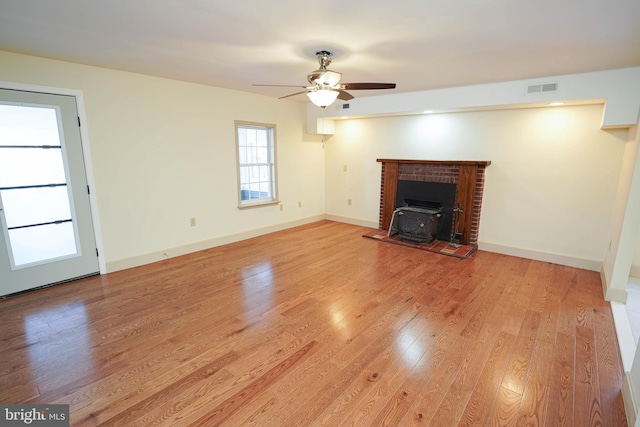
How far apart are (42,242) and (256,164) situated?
310cm

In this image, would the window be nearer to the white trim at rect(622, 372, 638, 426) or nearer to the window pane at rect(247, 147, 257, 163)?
the window pane at rect(247, 147, 257, 163)

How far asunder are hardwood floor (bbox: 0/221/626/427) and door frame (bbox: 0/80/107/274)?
0.41 metres

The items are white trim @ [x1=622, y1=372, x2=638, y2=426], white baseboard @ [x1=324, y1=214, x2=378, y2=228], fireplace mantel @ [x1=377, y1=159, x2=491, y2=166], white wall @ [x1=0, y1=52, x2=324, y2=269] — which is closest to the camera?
white trim @ [x1=622, y1=372, x2=638, y2=426]

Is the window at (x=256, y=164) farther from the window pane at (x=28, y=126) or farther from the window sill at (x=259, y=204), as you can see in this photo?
the window pane at (x=28, y=126)

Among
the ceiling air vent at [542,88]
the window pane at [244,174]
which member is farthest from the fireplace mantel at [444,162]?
the window pane at [244,174]

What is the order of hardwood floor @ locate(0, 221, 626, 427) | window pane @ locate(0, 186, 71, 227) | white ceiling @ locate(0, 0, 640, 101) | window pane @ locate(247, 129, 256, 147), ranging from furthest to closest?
window pane @ locate(247, 129, 256, 147) → window pane @ locate(0, 186, 71, 227) → white ceiling @ locate(0, 0, 640, 101) → hardwood floor @ locate(0, 221, 626, 427)

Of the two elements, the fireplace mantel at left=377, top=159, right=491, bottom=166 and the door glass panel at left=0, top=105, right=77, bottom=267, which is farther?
the fireplace mantel at left=377, top=159, right=491, bottom=166

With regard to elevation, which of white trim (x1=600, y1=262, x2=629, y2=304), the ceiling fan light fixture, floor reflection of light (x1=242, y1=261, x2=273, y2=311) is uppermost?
the ceiling fan light fixture

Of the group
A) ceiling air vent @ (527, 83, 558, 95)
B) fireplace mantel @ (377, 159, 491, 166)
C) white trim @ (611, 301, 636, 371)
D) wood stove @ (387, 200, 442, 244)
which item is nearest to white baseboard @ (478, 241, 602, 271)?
wood stove @ (387, 200, 442, 244)

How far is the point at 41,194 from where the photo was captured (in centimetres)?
334

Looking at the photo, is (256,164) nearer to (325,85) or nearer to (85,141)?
(85,141)

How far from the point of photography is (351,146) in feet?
20.5

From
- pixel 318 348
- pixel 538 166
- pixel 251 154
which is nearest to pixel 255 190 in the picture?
pixel 251 154

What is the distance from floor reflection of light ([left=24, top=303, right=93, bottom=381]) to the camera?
216cm
